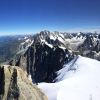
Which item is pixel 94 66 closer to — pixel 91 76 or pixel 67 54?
pixel 91 76

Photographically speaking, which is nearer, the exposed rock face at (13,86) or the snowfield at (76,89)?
the exposed rock face at (13,86)

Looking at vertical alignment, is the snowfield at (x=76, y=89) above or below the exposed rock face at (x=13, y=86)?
below

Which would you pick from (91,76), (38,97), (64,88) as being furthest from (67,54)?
(38,97)

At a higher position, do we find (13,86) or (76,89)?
(13,86)

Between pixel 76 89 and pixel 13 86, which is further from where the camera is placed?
pixel 76 89

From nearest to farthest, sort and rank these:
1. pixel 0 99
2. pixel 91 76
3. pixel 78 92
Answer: pixel 0 99 → pixel 78 92 → pixel 91 76

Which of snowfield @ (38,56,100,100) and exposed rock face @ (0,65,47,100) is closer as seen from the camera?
exposed rock face @ (0,65,47,100)

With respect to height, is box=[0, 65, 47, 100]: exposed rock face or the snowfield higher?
box=[0, 65, 47, 100]: exposed rock face

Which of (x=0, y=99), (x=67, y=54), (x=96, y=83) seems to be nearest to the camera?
(x=0, y=99)
